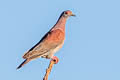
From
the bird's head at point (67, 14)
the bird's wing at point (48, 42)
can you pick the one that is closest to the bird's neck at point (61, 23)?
the bird's head at point (67, 14)

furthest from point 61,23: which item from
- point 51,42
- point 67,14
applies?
point 51,42

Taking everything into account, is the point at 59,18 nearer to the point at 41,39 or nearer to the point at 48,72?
the point at 41,39

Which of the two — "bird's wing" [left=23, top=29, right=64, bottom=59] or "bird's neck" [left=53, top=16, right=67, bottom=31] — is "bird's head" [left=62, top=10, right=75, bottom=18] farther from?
"bird's wing" [left=23, top=29, right=64, bottom=59]

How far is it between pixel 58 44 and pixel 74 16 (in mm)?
1337

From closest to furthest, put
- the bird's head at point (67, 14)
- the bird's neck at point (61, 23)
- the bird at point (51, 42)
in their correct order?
the bird at point (51, 42), the bird's neck at point (61, 23), the bird's head at point (67, 14)

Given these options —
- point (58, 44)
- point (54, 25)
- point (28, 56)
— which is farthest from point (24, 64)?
point (54, 25)

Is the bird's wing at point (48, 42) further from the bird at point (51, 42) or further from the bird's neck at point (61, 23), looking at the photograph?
the bird's neck at point (61, 23)

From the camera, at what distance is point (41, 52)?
1234 cm

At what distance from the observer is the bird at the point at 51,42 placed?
39.9 ft

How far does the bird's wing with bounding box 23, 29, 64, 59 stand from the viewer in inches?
483

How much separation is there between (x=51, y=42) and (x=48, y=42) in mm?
103

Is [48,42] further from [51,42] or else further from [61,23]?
[61,23]

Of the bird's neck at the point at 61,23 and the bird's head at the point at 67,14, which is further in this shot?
the bird's head at the point at 67,14

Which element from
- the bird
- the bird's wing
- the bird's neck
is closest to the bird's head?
the bird
